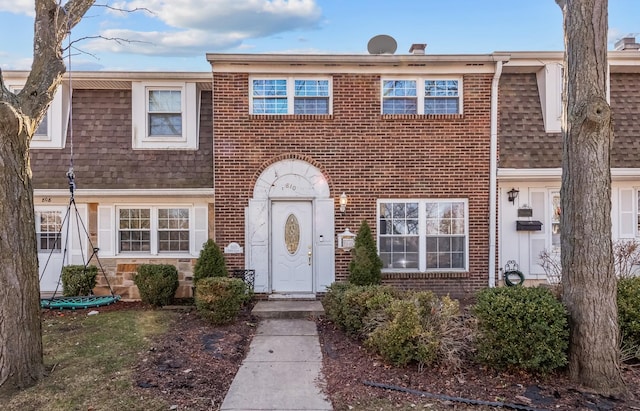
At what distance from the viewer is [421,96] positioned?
9195 millimetres

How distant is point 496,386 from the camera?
483cm

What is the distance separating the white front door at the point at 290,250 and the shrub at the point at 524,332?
4622 mm

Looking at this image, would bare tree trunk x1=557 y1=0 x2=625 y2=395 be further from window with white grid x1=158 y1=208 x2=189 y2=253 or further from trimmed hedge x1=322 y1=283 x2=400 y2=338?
window with white grid x1=158 y1=208 x2=189 y2=253

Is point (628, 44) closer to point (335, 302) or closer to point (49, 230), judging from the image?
point (335, 302)

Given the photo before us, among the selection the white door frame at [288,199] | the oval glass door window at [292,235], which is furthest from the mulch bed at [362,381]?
the oval glass door window at [292,235]

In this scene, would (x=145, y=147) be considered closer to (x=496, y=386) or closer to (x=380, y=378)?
(x=380, y=378)

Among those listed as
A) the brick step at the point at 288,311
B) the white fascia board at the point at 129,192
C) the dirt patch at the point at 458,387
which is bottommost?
the dirt patch at the point at 458,387

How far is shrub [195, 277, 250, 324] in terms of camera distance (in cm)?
729

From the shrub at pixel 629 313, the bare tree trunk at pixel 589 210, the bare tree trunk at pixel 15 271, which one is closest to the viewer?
the bare tree trunk at pixel 15 271

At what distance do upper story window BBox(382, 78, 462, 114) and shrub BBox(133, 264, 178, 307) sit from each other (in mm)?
5832

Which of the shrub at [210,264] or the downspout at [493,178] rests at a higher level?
the downspout at [493,178]

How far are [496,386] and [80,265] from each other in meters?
8.80

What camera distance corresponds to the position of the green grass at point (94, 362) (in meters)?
4.43

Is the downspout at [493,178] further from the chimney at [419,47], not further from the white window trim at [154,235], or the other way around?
the white window trim at [154,235]
